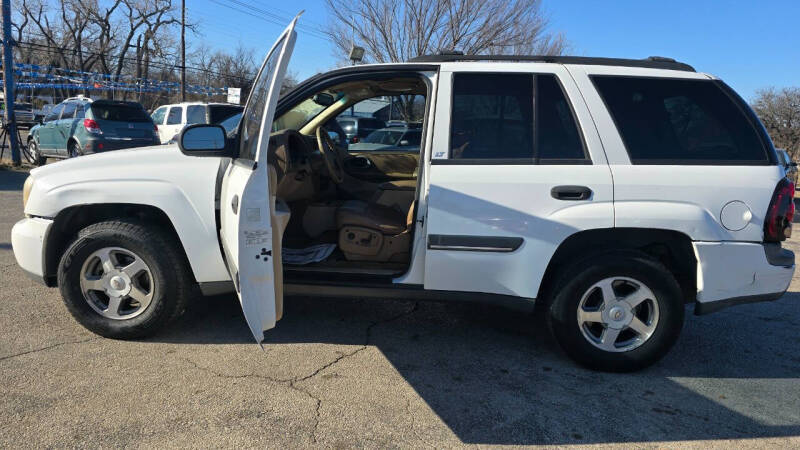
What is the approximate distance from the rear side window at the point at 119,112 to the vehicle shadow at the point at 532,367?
1047cm

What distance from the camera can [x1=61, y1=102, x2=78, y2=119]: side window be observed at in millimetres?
13469

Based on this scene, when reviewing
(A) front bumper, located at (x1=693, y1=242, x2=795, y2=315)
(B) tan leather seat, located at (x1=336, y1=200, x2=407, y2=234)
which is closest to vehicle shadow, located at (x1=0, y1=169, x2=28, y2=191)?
(B) tan leather seat, located at (x1=336, y1=200, x2=407, y2=234)

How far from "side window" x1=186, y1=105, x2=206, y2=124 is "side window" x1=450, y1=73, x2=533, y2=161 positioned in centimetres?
1334

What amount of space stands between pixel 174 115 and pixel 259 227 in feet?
49.8

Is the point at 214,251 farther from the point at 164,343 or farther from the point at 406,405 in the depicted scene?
the point at 406,405

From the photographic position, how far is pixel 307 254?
3797mm

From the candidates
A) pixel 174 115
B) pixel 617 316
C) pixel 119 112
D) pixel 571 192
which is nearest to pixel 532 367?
pixel 617 316

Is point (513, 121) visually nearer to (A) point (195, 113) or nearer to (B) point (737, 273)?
(B) point (737, 273)

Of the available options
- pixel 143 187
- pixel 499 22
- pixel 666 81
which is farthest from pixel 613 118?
pixel 499 22

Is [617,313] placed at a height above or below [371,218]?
below

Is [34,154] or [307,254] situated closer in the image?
[307,254]

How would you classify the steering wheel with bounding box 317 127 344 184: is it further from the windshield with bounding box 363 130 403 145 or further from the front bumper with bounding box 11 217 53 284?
the windshield with bounding box 363 130 403 145

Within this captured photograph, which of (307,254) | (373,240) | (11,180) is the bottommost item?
(11,180)

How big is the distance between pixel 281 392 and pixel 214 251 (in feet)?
3.23
